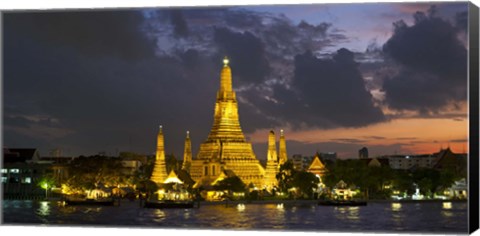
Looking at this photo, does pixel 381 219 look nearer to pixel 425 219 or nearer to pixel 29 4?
pixel 425 219

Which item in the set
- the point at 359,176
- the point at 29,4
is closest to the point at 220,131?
the point at 359,176

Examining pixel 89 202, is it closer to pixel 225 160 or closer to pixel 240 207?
pixel 240 207

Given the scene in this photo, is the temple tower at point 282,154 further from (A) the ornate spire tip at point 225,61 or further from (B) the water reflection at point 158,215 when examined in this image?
(A) the ornate spire tip at point 225,61

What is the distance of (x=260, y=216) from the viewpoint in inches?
818

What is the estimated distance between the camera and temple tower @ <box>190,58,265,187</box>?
94.9 feet

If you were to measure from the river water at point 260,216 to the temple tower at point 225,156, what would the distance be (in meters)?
2.72

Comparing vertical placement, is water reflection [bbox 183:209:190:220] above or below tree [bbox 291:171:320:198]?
below

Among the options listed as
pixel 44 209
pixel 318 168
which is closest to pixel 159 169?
pixel 318 168

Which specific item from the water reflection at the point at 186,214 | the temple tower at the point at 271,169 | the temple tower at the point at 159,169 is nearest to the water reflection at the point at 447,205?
the temple tower at the point at 271,169

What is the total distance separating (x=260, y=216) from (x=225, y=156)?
8.75m

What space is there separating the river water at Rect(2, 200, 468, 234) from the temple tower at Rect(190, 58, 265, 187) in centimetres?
272

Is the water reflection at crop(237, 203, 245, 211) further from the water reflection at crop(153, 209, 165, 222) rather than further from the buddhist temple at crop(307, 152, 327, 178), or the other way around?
the buddhist temple at crop(307, 152, 327, 178)

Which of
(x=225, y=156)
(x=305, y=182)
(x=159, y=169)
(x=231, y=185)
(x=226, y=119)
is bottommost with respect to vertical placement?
(x=231, y=185)

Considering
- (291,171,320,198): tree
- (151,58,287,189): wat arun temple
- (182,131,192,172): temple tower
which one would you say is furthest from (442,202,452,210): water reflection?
(151,58,287,189): wat arun temple
